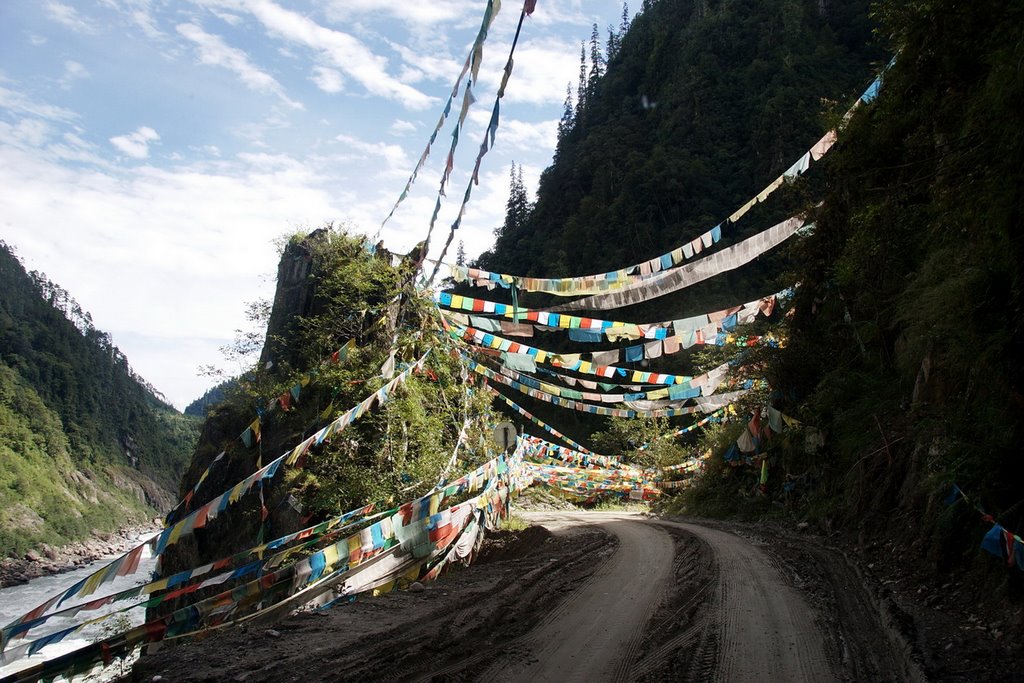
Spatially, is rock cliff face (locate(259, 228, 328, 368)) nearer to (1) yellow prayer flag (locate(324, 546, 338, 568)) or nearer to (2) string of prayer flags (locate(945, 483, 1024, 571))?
(1) yellow prayer flag (locate(324, 546, 338, 568))

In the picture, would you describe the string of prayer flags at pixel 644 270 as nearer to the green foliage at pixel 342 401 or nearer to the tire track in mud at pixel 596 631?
the green foliage at pixel 342 401

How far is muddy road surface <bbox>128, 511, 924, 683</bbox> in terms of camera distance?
4414 millimetres

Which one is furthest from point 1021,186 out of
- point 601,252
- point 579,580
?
point 601,252

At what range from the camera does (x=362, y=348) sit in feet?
52.8

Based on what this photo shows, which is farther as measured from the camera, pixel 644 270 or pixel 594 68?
pixel 594 68

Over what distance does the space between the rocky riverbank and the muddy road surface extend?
231 ft

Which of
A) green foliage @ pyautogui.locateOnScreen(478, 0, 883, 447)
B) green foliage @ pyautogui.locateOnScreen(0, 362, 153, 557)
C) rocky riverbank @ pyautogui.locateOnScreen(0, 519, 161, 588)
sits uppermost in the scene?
green foliage @ pyautogui.locateOnScreen(478, 0, 883, 447)

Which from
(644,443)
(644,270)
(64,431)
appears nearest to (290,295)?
(644,270)

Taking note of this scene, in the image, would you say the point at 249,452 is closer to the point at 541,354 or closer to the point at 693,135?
the point at 541,354

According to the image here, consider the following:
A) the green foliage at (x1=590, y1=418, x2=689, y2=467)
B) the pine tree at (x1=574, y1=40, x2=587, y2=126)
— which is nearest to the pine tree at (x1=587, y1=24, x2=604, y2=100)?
the pine tree at (x1=574, y1=40, x2=587, y2=126)

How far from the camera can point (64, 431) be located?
370ft

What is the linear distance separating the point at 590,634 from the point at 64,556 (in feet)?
295

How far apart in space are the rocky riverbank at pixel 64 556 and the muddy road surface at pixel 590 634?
70.5 m

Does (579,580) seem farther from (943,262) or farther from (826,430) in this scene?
(826,430)
